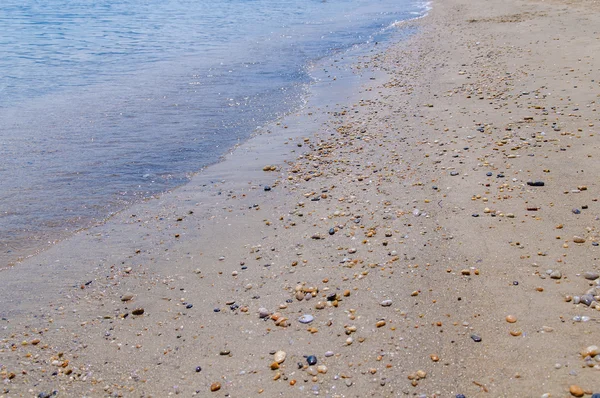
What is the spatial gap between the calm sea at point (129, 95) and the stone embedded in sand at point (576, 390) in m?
5.99

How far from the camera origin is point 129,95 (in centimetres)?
1284

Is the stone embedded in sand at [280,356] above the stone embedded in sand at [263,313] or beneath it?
beneath

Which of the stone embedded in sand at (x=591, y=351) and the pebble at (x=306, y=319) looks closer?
the stone embedded in sand at (x=591, y=351)

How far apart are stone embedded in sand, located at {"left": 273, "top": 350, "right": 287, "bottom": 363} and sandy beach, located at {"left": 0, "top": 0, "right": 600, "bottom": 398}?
0.01 metres

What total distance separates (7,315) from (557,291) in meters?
5.20

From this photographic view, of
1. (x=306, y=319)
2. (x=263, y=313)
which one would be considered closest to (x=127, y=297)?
(x=263, y=313)

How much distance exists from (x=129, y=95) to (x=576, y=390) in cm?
1192

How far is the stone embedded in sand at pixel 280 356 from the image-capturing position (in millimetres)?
4148

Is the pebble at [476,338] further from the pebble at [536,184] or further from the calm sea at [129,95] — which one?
the calm sea at [129,95]

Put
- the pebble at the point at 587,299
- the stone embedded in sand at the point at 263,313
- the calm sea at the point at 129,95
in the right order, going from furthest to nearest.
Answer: the calm sea at the point at 129,95
the stone embedded in sand at the point at 263,313
the pebble at the point at 587,299

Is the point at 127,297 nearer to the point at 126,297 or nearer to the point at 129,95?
the point at 126,297

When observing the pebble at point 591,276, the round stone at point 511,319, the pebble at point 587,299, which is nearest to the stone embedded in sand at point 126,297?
the round stone at point 511,319

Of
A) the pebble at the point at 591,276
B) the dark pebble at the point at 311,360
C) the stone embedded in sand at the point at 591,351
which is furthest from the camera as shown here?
→ the pebble at the point at 591,276

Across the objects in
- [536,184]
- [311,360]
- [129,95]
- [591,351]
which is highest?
[129,95]
